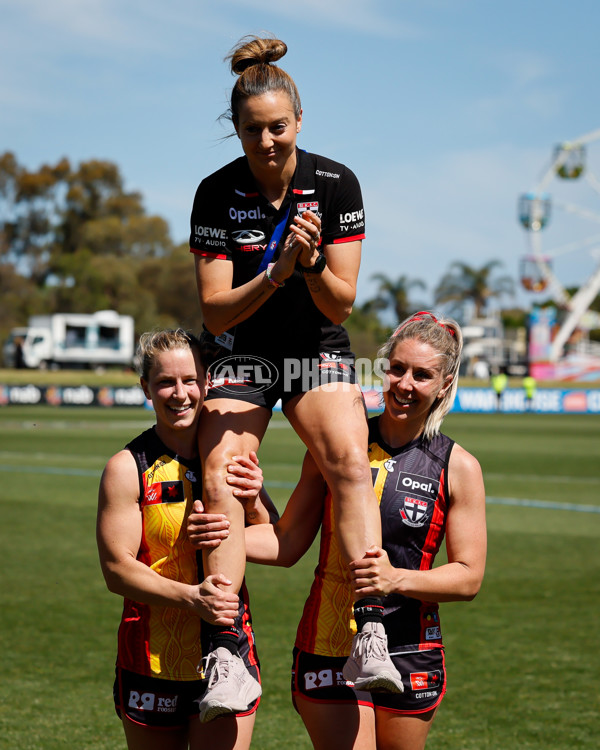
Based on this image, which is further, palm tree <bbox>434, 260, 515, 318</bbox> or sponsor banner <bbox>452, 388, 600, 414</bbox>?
palm tree <bbox>434, 260, 515, 318</bbox>

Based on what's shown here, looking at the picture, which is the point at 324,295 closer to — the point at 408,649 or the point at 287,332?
the point at 287,332

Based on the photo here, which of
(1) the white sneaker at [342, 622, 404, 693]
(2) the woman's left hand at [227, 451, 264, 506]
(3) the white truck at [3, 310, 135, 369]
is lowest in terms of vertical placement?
(1) the white sneaker at [342, 622, 404, 693]

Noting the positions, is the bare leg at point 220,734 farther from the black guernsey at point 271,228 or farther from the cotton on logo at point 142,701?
the black guernsey at point 271,228

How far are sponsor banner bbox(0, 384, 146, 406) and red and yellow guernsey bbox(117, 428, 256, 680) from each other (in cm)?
3622

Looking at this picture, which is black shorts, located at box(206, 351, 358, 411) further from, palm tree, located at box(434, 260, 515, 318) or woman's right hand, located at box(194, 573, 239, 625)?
palm tree, located at box(434, 260, 515, 318)

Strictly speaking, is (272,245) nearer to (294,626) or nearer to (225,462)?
(225,462)

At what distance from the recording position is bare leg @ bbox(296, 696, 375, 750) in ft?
10.7

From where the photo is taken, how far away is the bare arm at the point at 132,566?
3195 millimetres

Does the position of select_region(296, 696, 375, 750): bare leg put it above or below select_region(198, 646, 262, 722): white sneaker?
below

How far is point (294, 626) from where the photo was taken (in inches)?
292

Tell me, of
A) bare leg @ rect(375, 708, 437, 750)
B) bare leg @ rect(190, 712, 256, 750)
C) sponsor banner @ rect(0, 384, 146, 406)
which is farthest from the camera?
sponsor banner @ rect(0, 384, 146, 406)

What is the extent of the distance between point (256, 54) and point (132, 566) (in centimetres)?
197

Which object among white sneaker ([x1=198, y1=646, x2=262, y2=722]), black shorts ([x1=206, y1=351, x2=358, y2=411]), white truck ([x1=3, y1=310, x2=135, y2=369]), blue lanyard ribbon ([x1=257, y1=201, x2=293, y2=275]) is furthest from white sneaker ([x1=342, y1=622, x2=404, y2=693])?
white truck ([x1=3, y1=310, x2=135, y2=369])

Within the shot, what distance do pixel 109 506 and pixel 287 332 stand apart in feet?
3.18
